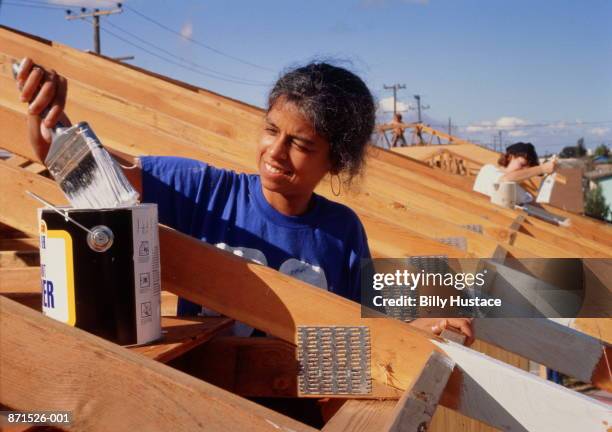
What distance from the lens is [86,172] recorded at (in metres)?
1.44

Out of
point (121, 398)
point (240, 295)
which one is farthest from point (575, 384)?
point (121, 398)

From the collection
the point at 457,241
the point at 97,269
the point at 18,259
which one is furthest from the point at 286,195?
the point at 18,259

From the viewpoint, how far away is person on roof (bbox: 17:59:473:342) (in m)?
1.93

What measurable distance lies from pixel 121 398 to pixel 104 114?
2.13 m

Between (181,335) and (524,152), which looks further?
(524,152)

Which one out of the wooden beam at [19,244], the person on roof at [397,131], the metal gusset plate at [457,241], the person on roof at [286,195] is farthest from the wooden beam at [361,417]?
the person on roof at [397,131]

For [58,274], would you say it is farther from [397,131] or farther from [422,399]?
[397,131]

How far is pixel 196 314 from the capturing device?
1888 millimetres

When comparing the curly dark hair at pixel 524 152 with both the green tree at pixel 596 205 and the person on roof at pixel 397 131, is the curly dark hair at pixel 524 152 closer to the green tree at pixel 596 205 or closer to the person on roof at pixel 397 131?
the person on roof at pixel 397 131

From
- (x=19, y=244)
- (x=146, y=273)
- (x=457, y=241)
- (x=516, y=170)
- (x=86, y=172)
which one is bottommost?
(x=19, y=244)

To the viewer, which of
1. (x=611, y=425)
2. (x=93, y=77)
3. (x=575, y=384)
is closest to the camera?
(x=611, y=425)

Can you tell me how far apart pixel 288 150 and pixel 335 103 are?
199 millimetres

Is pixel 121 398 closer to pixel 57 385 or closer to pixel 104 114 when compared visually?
pixel 57 385

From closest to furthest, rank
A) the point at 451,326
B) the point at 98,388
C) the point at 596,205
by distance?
the point at 98,388 → the point at 451,326 → the point at 596,205
